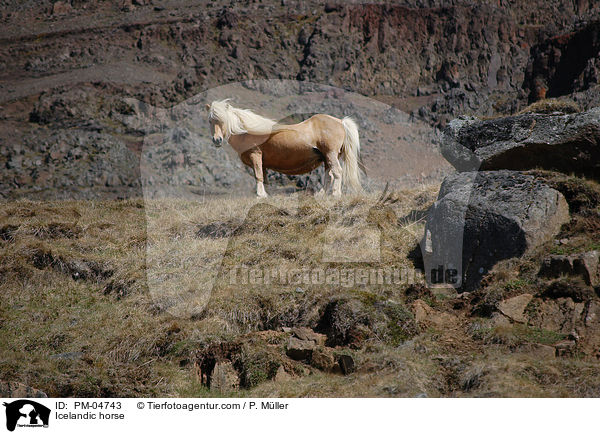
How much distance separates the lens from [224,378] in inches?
285

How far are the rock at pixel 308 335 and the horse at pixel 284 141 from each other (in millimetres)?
5987

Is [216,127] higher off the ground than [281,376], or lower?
higher

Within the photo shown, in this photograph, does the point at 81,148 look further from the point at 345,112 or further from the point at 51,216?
the point at 51,216

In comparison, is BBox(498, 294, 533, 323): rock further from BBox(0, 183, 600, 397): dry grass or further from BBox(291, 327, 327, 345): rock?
BBox(291, 327, 327, 345): rock

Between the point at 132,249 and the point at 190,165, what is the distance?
39.0 metres

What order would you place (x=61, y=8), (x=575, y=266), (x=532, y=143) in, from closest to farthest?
→ (x=575, y=266), (x=532, y=143), (x=61, y=8)

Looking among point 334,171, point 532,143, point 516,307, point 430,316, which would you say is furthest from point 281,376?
point 334,171

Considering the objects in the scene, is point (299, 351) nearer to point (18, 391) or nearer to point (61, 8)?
point (18, 391)

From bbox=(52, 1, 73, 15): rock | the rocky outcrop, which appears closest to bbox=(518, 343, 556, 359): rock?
the rocky outcrop

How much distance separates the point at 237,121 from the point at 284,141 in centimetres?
107

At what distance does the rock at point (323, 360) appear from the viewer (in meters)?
7.17

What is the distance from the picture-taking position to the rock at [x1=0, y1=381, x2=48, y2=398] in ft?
21.9

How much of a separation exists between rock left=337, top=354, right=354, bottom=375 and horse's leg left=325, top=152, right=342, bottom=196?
23.0 ft

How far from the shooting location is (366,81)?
3182 inches
